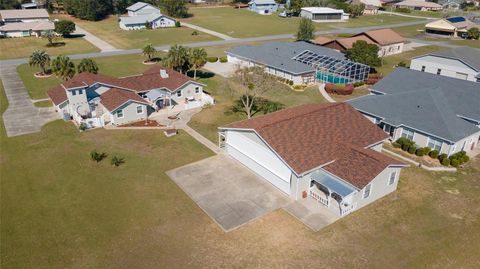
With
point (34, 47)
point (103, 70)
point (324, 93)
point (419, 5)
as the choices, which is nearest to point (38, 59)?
point (103, 70)

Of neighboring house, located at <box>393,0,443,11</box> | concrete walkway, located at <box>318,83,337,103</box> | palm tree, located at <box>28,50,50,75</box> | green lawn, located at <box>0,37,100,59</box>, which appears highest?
neighboring house, located at <box>393,0,443,11</box>

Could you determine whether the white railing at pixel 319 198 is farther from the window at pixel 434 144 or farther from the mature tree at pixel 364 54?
the mature tree at pixel 364 54

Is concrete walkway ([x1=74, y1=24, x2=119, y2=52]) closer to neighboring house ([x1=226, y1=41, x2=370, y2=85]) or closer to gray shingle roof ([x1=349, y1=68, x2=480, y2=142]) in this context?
neighboring house ([x1=226, y1=41, x2=370, y2=85])

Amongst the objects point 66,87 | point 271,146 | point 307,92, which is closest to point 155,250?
point 271,146

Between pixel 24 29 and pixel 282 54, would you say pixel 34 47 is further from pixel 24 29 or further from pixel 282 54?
pixel 282 54

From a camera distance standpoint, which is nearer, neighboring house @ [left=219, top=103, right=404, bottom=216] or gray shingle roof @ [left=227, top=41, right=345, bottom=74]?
neighboring house @ [left=219, top=103, right=404, bottom=216]

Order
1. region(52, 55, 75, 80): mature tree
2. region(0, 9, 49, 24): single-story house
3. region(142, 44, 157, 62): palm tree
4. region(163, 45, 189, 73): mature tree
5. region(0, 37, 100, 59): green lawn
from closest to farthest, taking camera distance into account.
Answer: region(52, 55, 75, 80): mature tree → region(163, 45, 189, 73): mature tree → region(142, 44, 157, 62): palm tree → region(0, 37, 100, 59): green lawn → region(0, 9, 49, 24): single-story house

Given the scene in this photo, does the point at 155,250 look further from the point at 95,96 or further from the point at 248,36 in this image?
the point at 248,36

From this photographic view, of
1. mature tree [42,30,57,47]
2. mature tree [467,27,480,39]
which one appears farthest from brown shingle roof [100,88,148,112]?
mature tree [467,27,480,39]

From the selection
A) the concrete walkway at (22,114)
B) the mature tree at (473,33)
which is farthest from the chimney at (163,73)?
the mature tree at (473,33)
